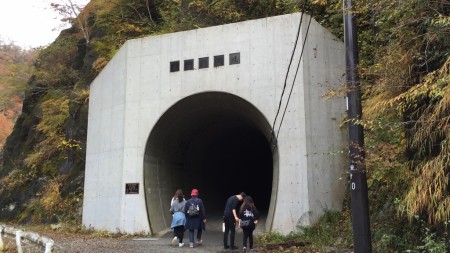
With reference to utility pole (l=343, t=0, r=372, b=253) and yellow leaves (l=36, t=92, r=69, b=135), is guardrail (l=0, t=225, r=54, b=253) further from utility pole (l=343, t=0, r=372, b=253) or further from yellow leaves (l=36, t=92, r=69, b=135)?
yellow leaves (l=36, t=92, r=69, b=135)

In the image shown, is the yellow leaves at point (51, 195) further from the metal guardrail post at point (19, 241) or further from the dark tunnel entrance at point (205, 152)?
the metal guardrail post at point (19, 241)

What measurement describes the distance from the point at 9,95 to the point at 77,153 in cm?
984

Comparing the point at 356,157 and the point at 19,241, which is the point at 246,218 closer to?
the point at 356,157

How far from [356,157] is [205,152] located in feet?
40.9

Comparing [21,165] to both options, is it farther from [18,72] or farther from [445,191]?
[445,191]

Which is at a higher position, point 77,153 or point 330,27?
point 330,27

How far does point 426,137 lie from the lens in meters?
7.19

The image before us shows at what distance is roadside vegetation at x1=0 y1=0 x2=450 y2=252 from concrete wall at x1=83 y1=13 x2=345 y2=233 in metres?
0.94

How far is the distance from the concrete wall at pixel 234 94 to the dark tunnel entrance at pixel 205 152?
0.58 ft

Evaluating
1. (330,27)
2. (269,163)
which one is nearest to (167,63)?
(330,27)

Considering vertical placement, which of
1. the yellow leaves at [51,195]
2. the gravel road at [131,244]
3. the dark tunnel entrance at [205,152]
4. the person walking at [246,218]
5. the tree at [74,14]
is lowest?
the gravel road at [131,244]

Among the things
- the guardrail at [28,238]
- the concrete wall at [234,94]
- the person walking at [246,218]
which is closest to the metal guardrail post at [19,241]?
the guardrail at [28,238]

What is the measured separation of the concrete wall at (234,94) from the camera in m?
12.1

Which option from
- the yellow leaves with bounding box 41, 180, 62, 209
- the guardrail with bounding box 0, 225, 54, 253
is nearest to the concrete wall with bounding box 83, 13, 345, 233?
the guardrail with bounding box 0, 225, 54, 253
